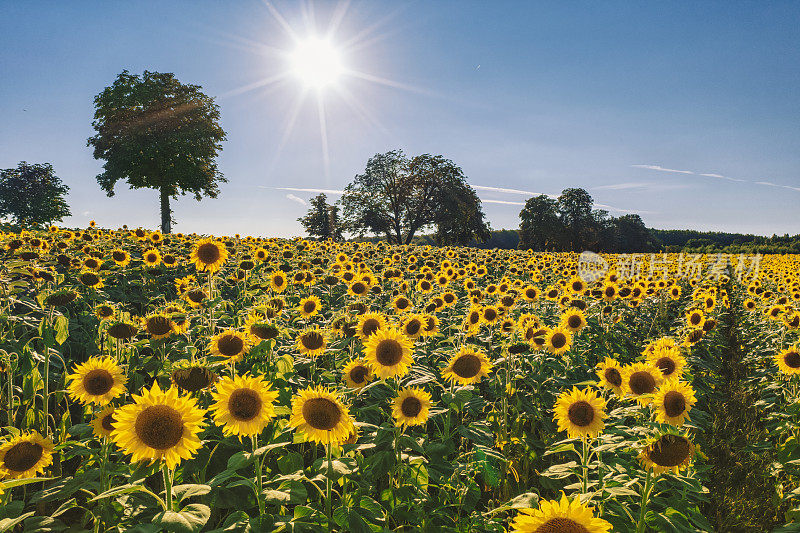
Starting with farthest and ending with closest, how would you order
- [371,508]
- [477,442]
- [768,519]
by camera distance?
[768,519] → [477,442] → [371,508]

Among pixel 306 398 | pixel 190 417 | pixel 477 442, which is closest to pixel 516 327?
pixel 477 442

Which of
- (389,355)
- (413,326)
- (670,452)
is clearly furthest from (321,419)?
(413,326)

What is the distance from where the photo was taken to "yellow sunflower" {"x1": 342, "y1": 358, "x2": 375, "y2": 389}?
3586mm

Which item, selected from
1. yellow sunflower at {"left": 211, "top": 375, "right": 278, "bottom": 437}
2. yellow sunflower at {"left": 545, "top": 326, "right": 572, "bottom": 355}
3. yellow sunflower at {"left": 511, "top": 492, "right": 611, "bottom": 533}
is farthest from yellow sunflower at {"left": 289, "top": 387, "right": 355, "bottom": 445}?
yellow sunflower at {"left": 545, "top": 326, "right": 572, "bottom": 355}

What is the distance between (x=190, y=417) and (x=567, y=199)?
328 ft

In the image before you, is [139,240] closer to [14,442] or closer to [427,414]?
[14,442]

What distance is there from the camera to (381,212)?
60906mm

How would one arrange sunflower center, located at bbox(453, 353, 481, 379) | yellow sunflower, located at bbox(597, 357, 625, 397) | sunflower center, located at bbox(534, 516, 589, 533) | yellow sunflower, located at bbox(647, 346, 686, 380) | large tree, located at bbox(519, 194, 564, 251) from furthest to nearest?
large tree, located at bbox(519, 194, 564, 251) < yellow sunflower, located at bbox(647, 346, 686, 380) < sunflower center, located at bbox(453, 353, 481, 379) < yellow sunflower, located at bbox(597, 357, 625, 397) < sunflower center, located at bbox(534, 516, 589, 533)

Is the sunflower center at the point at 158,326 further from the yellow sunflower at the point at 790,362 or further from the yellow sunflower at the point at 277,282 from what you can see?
the yellow sunflower at the point at 790,362

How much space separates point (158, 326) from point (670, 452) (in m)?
4.60

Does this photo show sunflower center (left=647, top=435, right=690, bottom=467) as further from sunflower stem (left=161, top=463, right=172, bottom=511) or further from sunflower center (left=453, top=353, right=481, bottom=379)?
sunflower stem (left=161, top=463, right=172, bottom=511)

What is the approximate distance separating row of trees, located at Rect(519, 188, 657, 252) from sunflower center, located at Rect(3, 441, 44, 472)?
7991 centimetres

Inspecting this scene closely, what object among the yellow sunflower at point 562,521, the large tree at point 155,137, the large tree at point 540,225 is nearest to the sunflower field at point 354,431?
the yellow sunflower at point 562,521

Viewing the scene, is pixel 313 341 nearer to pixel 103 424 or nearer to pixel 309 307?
pixel 309 307
